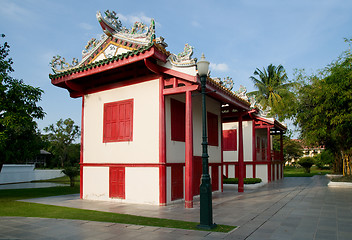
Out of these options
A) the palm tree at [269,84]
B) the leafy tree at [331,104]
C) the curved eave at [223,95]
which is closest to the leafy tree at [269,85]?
the palm tree at [269,84]

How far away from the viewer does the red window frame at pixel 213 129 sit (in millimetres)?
13781

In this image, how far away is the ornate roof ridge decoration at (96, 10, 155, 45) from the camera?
992cm

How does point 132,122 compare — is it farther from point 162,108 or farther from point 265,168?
point 265,168

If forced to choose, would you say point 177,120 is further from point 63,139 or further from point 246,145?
point 63,139

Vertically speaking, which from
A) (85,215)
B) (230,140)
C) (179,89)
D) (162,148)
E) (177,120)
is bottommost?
(85,215)

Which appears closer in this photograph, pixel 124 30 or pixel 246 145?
pixel 124 30

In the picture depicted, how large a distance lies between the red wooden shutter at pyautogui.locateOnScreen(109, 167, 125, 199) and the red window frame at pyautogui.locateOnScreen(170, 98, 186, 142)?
2.40 m

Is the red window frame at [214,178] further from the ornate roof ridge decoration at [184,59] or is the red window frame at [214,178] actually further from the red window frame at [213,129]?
the ornate roof ridge decoration at [184,59]

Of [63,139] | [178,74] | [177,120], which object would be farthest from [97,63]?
[63,139]

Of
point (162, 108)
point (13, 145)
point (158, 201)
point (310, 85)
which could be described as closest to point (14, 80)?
point (13, 145)

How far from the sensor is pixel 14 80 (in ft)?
38.4

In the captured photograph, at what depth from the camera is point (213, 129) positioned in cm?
1414

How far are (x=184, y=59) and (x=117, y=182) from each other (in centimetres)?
532

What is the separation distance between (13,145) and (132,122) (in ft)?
17.2
